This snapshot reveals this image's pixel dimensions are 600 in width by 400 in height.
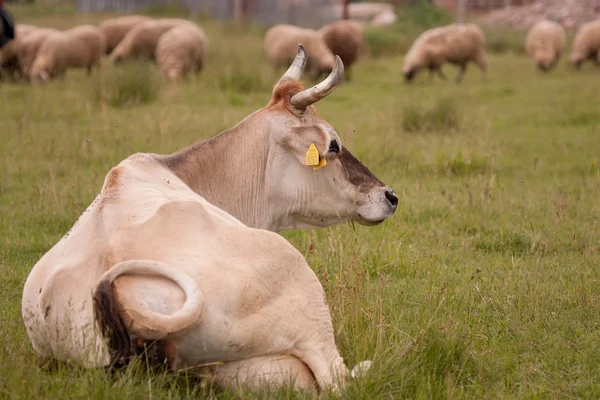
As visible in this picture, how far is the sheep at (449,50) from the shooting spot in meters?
20.4

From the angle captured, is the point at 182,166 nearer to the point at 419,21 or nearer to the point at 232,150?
the point at 232,150

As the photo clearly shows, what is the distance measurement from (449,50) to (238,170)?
1643cm

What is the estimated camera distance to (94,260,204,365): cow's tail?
336 centimetres

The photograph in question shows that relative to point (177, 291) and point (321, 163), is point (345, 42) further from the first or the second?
point (177, 291)

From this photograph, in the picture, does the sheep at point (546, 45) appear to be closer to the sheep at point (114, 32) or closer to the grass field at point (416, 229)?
the grass field at point (416, 229)

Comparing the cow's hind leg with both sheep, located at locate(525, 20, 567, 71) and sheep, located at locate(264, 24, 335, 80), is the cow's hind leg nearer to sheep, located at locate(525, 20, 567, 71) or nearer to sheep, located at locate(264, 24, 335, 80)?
sheep, located at locate(264, 24, 335, 80)

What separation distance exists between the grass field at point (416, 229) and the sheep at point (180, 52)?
7.98 ft

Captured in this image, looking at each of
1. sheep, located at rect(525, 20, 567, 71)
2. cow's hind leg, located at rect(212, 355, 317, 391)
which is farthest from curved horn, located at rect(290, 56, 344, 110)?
sheep, located at rect(525, 20, 567, 71)

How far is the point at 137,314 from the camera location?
3381 mm

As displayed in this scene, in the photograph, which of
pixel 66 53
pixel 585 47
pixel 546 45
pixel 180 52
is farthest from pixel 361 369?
pixel 585 47

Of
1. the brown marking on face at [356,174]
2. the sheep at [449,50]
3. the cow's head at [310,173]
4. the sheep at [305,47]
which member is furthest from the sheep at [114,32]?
the brown marking on face at [356,174]

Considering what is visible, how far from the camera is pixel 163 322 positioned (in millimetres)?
3355

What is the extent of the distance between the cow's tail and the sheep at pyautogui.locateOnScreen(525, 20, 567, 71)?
20.9 metres

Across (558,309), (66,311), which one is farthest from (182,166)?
(558,309)
